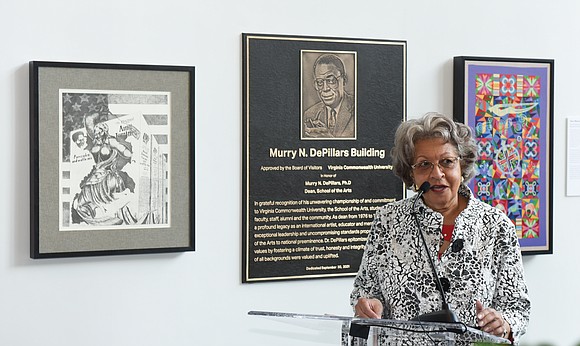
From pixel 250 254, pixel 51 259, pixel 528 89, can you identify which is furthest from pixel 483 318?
pixel 528 89

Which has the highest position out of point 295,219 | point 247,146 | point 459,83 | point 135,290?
point 459,83

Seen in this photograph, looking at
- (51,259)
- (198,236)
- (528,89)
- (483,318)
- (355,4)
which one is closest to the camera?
(483,318)

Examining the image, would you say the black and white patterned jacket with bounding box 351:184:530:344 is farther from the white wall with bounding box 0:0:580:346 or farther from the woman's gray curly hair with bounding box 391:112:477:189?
the white wall with bounding box 0:0:580:346

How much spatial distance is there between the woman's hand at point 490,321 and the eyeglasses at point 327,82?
58.8 inches

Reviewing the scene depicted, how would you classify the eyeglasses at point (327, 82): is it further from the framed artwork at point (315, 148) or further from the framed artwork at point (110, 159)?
the framed artwork at point (110, 159)

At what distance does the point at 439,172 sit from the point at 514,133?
1.52 meters

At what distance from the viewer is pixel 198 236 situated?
3.73 metres

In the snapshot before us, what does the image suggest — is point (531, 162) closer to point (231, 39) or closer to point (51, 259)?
point (231, 39)

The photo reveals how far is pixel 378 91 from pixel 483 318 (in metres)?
1.60

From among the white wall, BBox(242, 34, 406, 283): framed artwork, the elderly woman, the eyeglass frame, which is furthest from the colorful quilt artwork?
the elderly woman

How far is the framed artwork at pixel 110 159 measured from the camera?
3436 mm

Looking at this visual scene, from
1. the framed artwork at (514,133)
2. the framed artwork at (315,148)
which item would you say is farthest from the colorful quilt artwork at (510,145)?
the framed artwork at (315,148)

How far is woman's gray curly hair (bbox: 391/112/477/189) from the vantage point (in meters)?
2.88

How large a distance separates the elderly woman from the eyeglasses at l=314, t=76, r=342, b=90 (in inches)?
40.4
